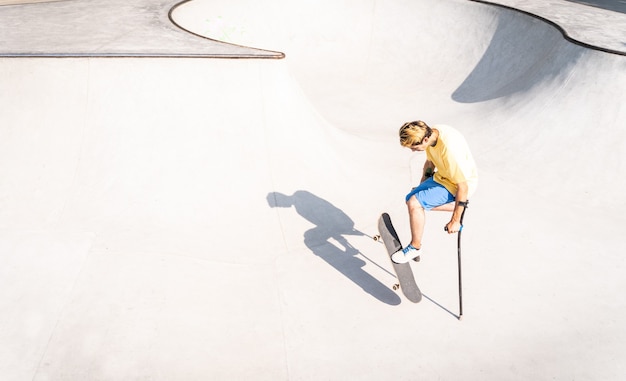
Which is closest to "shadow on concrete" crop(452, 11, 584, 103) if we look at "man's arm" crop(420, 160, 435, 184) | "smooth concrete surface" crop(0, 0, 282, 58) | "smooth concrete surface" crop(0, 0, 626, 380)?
"smooth concrete surface" crop(0, 0, 626, 380)

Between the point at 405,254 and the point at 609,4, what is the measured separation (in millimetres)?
13493

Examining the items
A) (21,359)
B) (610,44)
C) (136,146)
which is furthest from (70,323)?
(610,44)

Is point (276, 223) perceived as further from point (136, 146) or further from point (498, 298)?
point (498, 298)

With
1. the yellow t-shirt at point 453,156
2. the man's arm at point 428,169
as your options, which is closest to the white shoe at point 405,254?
the man's arm at point 428,169

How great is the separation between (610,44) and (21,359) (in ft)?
34.4

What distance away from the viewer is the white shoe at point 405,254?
4.60 metres

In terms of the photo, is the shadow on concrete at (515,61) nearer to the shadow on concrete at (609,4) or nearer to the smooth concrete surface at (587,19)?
the smooth concrete surface at (587,19)

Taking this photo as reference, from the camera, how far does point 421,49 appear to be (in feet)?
40.4

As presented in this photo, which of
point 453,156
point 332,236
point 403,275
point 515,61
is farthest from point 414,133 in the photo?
point 515,61

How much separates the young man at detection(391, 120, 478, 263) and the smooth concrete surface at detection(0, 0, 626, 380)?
1121 millimetres

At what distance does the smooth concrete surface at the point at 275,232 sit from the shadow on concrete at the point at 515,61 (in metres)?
0.23

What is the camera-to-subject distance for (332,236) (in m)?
5.95

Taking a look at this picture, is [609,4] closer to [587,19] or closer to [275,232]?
[587,19]

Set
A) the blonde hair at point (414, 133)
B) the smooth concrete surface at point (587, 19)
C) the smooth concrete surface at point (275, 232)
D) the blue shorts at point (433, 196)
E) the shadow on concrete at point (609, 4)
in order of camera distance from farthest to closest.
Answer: the shadow on concrete at point (609, 4), the smooth concrete surface at point (587, 19), the blue shorts at point (433, 196), the smooth concrete surface at point (275, 232), the blonde hair at point (414, 133)
